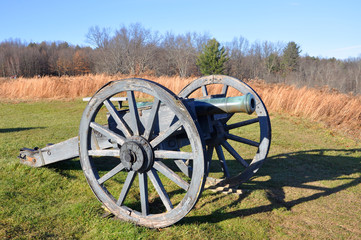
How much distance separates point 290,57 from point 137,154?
51194 mm

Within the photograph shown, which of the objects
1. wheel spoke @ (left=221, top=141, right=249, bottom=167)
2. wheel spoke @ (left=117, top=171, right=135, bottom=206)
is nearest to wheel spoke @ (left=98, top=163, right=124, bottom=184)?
wheel spoke @ (left=117, top=171, right=135, bottom=206)

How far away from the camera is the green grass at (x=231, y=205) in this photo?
323 centimetres

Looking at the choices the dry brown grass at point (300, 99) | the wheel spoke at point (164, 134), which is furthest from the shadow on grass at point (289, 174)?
the dry brown grass at point (300, 99)

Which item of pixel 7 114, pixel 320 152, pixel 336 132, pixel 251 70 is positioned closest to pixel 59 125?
pixel 7 114

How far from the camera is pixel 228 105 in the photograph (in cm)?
321

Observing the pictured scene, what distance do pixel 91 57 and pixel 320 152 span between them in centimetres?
5260

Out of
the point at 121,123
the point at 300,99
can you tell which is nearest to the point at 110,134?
the point at 121,123

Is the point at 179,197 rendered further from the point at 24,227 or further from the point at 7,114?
the point at 7,114

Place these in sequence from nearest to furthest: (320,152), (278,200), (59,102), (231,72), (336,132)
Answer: (278,200)
(320,152)
(336,132)
(59,102)
(231,72)

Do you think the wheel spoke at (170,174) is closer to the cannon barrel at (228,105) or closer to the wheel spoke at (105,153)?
the wheel spoke at (105,153)

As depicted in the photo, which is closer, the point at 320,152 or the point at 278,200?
the point at 278,200

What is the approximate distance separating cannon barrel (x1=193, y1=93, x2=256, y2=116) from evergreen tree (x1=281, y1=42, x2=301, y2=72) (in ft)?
148

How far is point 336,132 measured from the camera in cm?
871

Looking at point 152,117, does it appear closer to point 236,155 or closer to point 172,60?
point 236,155
